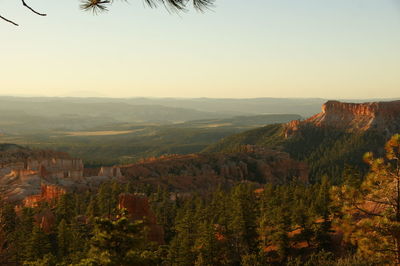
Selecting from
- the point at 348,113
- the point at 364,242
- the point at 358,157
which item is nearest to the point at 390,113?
the point at 348,113

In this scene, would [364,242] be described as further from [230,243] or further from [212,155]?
[212,155]

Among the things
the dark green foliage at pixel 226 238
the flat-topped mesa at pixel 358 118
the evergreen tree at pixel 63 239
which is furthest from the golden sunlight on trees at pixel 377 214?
the flat-topped mesa at pixel 358 118

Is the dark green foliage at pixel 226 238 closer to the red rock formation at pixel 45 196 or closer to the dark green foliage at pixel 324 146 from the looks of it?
the red rock formation at pixel 45 196

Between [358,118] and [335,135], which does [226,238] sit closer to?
[335,135]

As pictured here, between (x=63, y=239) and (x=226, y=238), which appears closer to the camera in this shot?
(x=63, y=239)

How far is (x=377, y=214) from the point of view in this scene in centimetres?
1569

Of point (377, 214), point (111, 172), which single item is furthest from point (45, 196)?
point (377, 214)

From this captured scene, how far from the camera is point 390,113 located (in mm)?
159875

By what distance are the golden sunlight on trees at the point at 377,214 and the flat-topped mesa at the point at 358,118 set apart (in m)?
147

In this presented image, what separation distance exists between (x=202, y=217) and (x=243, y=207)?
527 centimetres

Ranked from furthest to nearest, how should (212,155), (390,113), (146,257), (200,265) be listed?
(390,113)
(212,155)
(200,265)
(146,257)

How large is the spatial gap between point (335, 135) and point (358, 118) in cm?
1510

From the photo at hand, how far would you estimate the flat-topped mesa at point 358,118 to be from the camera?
15444 cm

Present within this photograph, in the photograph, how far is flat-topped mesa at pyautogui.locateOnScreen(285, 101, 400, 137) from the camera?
6080 inches
